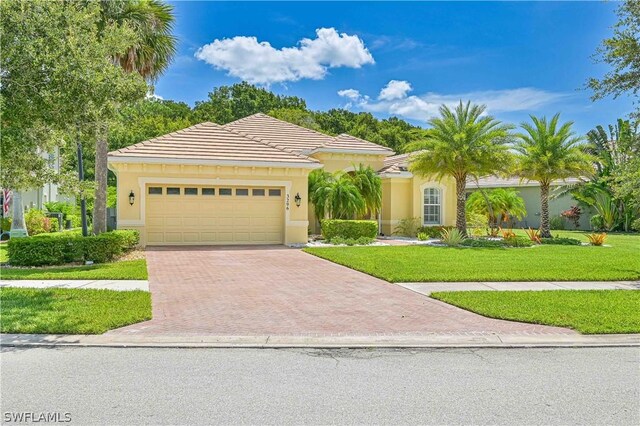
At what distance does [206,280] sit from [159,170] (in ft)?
29.2

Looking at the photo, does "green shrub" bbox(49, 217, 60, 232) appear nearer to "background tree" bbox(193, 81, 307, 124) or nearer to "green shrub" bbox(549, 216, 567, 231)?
"background tree" bbox(193, 81, 307, 124)

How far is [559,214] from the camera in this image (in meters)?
36.2

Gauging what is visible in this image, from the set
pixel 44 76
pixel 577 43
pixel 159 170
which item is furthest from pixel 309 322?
pixel 577 43

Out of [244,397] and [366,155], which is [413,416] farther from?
[366,155]

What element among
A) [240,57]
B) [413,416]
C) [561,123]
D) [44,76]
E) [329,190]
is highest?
[240,57]

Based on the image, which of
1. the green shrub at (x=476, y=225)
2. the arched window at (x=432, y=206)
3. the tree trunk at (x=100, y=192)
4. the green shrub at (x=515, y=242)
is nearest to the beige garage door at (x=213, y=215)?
the tree trunk at (x=100, y=192)

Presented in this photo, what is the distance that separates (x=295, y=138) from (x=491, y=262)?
630 inches

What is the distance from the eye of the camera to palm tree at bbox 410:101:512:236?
2156 cm


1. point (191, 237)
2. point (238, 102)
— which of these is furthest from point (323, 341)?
point (238, 102)

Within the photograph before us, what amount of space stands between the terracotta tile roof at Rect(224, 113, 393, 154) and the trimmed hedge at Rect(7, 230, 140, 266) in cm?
1230

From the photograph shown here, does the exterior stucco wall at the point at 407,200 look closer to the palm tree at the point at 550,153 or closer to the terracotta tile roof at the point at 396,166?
the terracotta tile roof at the point at 396,166

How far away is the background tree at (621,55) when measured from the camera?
12930 mm

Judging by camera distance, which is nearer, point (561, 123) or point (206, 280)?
point (206, 280)

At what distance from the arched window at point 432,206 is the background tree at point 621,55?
12.2 meters
